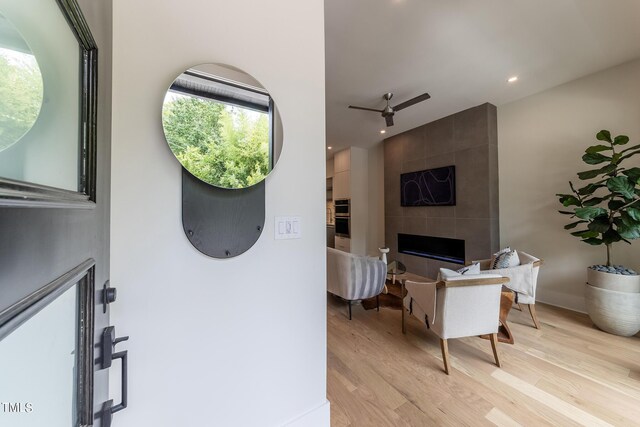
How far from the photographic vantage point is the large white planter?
232cm

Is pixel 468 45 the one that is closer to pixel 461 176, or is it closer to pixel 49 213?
pixel 461 176

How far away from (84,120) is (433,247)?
4896 mm

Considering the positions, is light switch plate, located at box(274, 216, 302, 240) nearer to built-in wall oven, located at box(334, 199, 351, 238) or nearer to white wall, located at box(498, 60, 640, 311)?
white wall, located at box(498, 60, 640, 311)

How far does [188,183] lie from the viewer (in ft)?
3.39

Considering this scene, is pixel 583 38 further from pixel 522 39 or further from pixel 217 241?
pixel 217 241

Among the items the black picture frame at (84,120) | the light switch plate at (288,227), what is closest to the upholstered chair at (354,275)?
the light switch plate at (288,227)

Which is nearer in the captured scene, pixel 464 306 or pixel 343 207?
pixel 464 306

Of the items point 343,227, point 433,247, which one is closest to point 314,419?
point 433,247

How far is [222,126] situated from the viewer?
1080 mm

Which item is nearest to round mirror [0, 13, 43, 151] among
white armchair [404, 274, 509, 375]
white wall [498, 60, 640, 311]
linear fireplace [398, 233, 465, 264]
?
white armchair [404, 274, 509, 375]

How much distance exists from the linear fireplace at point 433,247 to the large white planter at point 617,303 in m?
1.63

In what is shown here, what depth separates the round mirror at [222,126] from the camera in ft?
3.29

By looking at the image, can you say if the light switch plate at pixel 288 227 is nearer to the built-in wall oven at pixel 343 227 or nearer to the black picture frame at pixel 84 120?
the black picture frame at pixel 84 120

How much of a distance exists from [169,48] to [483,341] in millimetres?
3240
